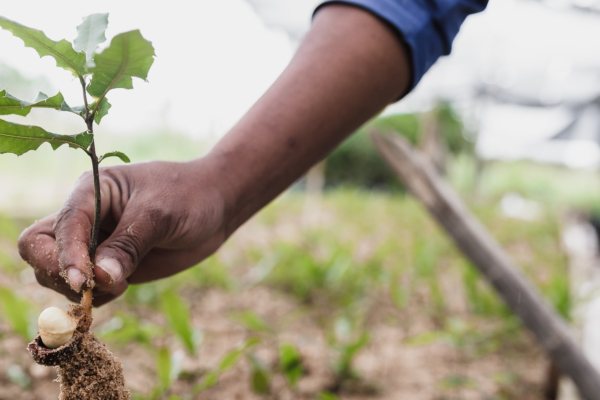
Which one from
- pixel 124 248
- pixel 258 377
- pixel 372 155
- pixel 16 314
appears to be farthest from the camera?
pixel 372 155

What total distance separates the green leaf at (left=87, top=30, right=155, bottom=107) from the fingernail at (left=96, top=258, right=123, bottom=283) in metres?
0.18

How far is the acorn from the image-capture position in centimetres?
42

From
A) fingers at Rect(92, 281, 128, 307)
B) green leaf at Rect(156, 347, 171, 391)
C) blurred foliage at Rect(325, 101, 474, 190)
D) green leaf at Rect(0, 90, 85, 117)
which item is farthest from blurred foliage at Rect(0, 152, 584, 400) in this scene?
blurred foliage at Rect(325, 101, 474, 190)

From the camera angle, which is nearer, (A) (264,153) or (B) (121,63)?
(B) (121,63)

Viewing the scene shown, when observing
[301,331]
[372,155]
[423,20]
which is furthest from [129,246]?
[372,155]

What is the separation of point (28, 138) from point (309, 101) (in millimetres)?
383

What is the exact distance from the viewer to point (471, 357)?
66.4 inches

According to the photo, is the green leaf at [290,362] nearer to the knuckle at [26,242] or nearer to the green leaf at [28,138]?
the knuckle at [26,242]

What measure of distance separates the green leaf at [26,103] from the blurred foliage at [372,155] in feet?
27.7

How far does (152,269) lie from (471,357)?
146cm

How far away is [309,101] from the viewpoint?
26.1 inches

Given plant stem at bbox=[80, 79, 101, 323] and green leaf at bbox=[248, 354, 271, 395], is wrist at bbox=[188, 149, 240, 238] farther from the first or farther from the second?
green leaf at bbox=[248, 354, 271, 395]

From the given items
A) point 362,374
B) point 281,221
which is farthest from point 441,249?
point 362,374

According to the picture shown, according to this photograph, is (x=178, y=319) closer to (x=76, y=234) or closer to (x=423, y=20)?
(x=76, y=234)
